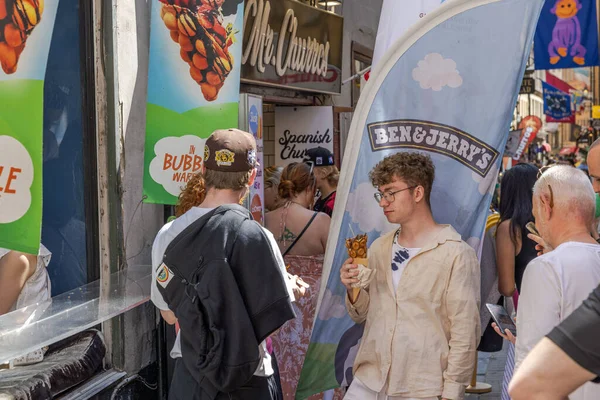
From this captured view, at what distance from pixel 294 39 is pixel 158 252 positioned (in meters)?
5.88

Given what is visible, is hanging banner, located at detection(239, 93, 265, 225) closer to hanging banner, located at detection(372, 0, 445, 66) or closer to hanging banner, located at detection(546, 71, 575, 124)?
hanging banner, located at detection(372, 0, 445, 66)

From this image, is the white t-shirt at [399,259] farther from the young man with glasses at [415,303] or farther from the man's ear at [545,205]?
the man's ear at [545,205]

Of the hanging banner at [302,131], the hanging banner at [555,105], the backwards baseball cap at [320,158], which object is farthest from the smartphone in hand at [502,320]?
the hanging banner at [555,105]

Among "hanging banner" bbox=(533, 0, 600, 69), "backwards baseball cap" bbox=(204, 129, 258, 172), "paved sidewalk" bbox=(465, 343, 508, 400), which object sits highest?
"hanging banner" bbox=(533, 0, 600, 69)

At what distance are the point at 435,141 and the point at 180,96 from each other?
179 centimetres

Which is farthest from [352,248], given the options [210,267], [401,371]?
[210,267]

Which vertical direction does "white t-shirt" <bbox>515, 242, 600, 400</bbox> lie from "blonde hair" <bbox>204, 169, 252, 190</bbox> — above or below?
below

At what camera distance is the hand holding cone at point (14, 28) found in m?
3.90

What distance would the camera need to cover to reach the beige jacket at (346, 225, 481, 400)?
3643mm

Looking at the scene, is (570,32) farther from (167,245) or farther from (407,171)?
(167,245)

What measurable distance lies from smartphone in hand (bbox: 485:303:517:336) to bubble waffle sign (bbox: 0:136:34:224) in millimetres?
2274

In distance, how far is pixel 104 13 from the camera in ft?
16.8

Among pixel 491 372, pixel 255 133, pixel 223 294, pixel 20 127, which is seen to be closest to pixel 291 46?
pixel 255 133

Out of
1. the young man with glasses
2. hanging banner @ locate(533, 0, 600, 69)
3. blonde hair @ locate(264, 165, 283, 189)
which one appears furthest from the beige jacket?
hanging banner @ locate(533, 0, 600, 69)
